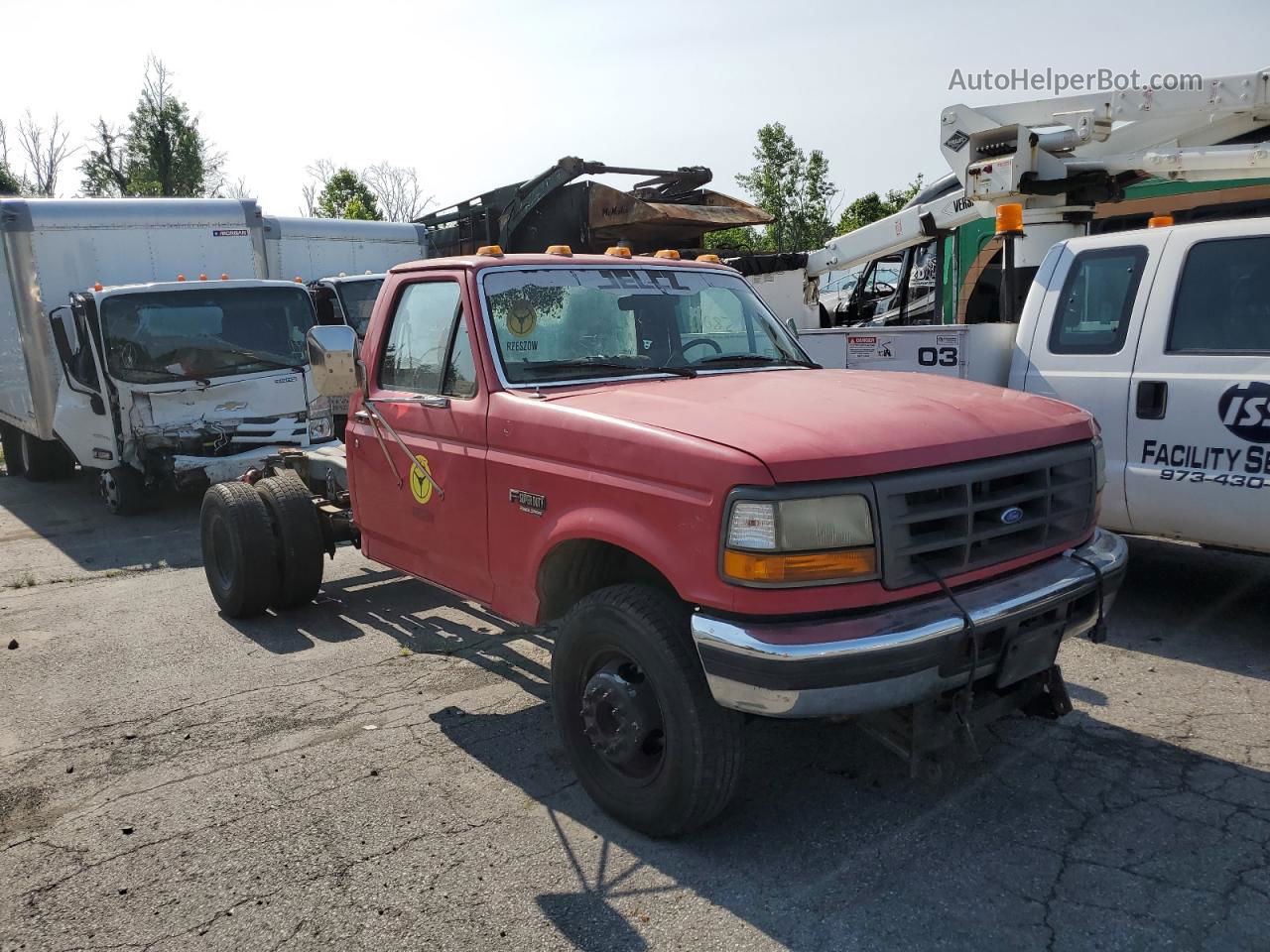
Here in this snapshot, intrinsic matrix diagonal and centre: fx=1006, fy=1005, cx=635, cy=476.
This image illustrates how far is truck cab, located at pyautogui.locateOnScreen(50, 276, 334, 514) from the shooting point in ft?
31.6

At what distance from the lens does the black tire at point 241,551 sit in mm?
5895

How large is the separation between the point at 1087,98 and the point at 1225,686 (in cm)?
472

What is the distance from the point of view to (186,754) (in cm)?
431

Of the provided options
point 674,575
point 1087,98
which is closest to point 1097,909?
point 674,575

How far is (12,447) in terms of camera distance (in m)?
13.2

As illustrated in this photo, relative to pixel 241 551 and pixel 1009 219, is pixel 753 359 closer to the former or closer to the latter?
pixel 1009 219

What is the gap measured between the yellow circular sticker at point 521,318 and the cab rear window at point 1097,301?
3.08m

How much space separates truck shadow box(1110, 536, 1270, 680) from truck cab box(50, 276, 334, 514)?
745 cm

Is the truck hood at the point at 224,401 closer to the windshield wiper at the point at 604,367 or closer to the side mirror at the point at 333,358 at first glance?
the side mirror at the point at 333,358

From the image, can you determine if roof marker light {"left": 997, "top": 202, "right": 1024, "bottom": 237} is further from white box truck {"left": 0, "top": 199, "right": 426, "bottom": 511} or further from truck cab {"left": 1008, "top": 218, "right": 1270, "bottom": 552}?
white box truck {"left": 0, "top": 199, "right": 426, "bottom": 511}

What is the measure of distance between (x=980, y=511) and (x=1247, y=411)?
7.70ft

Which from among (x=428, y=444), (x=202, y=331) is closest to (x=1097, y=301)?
(x=428, y=444)

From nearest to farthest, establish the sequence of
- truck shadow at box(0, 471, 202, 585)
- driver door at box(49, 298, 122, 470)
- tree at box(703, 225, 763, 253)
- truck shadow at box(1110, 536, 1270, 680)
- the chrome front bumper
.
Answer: the chrome front bumper < truck shadow at box(1110, 536, 1270, 680) < truck shadow at box(0, 471, 202, 585) < driver door at box(49, 298, 122, 470) < tree at box(703, 225, 763, 253)

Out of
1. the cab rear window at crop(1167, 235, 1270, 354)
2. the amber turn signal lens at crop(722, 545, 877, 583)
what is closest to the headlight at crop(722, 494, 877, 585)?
the amber turn signal lens at crop(722, 545, 877, 583)
